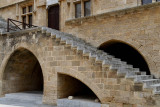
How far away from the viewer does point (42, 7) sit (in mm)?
14398

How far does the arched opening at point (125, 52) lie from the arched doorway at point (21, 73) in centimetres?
415

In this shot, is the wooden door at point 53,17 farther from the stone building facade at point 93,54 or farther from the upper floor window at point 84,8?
the upper floor window at point 84,8

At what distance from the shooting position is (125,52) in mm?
10711

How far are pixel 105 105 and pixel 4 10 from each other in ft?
43.2

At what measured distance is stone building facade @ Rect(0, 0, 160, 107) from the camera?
7.00 metres

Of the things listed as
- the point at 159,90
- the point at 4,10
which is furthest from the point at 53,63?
the point at 4,10

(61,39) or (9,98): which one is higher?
(61,39)

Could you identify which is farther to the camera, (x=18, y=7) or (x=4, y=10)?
(x=4, y=10)

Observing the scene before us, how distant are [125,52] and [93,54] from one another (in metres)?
3.17

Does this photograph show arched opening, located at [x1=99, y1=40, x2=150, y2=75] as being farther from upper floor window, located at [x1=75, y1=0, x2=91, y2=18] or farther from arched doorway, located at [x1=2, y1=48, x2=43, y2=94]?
arched doorway, located at [x1=2, y1=48, x2=43, y2=94]

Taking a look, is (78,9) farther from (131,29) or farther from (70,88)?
(70,88)

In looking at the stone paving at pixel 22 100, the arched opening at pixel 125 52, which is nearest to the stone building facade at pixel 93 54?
the arched opening at pixel 125 52

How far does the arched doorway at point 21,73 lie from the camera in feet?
37.1

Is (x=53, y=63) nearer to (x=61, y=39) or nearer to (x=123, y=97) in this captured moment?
(x=61, y=39)
